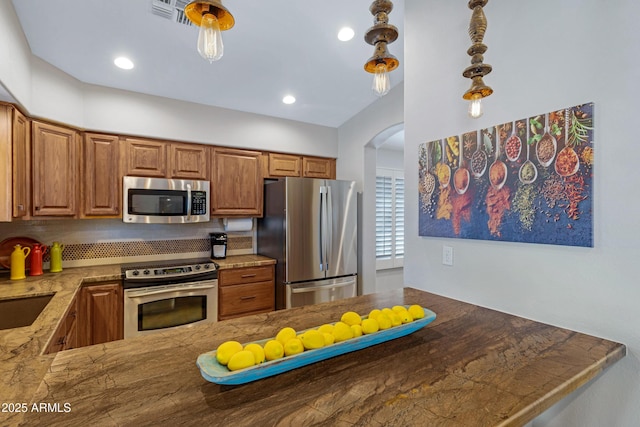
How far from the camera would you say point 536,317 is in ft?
4.84

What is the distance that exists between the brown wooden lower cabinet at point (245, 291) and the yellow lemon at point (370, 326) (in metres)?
2.31

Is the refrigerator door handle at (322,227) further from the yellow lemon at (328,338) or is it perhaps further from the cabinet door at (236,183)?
the yellow lemon at (328,338)

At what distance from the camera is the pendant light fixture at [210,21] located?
861mm

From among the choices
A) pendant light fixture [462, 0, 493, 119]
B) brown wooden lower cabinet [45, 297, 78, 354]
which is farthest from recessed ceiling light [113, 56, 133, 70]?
pendant light fixture [462, 0, 493, 119]

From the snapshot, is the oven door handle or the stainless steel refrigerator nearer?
the oven door handle

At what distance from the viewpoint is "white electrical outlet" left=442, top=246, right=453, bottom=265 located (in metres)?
1.87

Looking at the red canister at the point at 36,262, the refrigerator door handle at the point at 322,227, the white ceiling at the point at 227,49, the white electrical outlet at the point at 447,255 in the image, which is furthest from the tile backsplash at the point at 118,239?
the white electrical outlet at the point at 447,255

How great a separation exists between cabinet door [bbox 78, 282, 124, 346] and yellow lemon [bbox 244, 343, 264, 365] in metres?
2.27

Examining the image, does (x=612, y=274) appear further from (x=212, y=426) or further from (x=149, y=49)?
(x=149, y=49)

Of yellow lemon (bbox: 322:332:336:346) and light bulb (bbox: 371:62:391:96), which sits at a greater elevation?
light bulb (bbox: 371:62:391:96)

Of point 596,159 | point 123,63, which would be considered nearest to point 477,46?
point 596,159

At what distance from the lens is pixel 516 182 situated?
1.53 meters

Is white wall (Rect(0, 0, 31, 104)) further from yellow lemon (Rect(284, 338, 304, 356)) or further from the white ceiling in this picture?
yellow lemon (Rect(284, 338, 304, 356))

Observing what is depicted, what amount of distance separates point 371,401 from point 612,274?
117cm
